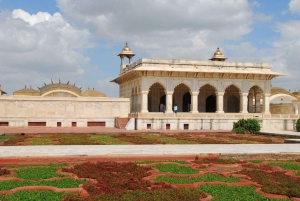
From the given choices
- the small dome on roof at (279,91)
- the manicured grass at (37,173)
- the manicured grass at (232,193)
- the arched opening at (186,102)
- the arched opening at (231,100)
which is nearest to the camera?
the manicured grass at (232,193)

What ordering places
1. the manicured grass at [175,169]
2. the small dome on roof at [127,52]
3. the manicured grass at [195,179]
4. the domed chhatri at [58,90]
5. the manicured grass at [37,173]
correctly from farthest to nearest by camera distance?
the small dome on roof at [127,52]
the domed chhatri at [58,90]
the manicured grass at [175,169]
the manicured grass at [37,173]
the manicured grass at [195,179]

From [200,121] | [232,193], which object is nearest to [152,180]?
[232,193]

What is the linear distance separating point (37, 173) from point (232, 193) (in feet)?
11.7

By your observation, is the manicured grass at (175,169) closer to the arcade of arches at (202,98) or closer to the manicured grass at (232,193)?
the manicured grass at (232,193)

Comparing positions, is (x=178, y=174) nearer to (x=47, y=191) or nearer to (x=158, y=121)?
(x=47, y=191)

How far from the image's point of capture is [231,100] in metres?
35.8

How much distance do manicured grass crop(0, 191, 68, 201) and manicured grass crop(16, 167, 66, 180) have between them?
1146 mm

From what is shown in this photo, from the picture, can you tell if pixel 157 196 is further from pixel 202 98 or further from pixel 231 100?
pixel 231 100

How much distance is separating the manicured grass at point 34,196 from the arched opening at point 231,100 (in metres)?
30.7

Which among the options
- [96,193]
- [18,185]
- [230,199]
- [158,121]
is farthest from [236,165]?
[158,121]

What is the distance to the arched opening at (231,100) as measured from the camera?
116 ft

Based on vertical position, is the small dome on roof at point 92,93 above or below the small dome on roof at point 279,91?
below

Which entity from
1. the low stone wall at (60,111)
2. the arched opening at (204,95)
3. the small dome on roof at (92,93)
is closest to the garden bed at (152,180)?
the low stone wall at (60,111)

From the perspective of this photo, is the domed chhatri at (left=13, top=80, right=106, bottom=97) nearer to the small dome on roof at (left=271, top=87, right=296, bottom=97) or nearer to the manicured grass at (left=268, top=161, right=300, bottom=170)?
the small dome on roof at (left=271, top=87, right=296, bottom=97)
